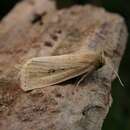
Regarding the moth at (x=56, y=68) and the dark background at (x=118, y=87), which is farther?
the dark background at (x=118, y=87)

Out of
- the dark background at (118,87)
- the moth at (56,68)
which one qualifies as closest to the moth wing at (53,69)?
the moth at (56,68)

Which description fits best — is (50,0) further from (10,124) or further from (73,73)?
(10,124)

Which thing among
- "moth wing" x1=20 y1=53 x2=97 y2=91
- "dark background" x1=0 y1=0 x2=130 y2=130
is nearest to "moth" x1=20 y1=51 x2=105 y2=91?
"moth wing" x1=20 y1=53 x2=97 y2=91

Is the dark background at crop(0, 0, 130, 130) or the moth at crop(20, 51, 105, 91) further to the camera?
the dark background at crop(0, 0, 130, 130)

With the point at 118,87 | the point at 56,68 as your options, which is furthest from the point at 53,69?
the point at 118,87

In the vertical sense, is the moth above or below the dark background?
above

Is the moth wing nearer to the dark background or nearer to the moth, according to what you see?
the moth

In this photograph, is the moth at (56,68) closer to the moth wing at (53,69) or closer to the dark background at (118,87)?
the moth wing at (53,69)
